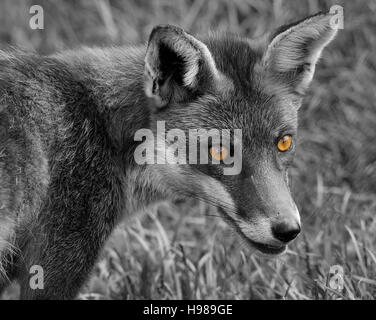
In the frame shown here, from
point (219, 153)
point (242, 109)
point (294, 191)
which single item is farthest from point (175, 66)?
point (294, 191)

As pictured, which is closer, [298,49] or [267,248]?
[267,248]

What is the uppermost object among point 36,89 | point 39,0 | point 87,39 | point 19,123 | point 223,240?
point 39,0

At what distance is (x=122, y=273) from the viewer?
609 centimetres

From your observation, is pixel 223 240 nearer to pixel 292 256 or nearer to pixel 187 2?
pixel 292 256

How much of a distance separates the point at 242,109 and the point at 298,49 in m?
0.73

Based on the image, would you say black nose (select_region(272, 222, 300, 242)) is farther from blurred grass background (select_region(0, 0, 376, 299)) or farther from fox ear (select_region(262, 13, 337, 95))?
fox ear (select_region(262, 13, 337, 95))

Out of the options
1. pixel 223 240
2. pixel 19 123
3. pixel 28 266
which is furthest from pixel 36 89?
pixel 223 240

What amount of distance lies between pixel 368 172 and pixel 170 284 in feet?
9.26

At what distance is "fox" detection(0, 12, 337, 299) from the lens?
4434 millimetres

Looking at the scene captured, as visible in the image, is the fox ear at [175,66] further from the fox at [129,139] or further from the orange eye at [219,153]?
the orange eye at [219,153]

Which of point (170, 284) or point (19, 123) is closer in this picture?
point (19, 123)

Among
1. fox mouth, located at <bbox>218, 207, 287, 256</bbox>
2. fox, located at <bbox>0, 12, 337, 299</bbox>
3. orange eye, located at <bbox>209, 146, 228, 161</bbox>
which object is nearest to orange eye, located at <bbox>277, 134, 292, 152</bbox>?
fox, located at <bbox>0, 12, 337, 299</bbox>

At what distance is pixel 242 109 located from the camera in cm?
473

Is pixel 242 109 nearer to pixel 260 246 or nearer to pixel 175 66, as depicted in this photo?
pixel 175 66
